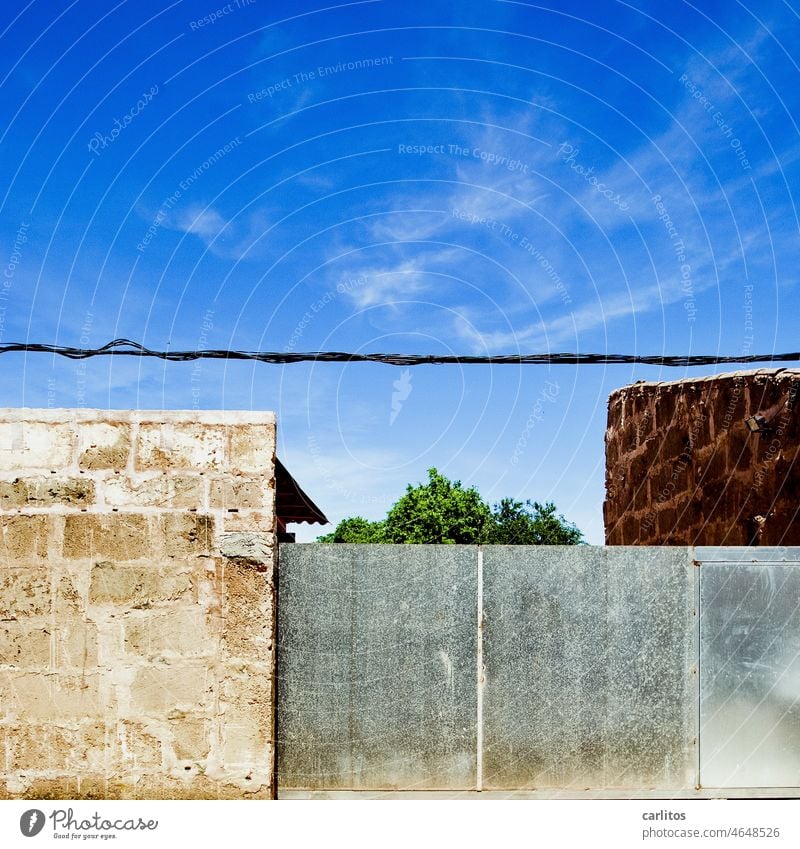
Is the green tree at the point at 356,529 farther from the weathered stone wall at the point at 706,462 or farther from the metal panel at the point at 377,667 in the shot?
the metal panel at the point at 377,667

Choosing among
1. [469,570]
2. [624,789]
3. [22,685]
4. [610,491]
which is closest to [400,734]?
[469,570]

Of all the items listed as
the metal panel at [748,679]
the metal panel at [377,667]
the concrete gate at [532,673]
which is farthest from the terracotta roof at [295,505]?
the metal panel at [748,679]

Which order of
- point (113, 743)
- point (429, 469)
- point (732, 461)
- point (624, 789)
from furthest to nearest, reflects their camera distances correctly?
1. point (429, 469)
2. point (732, 461)
3. point (624, 789)
4. point (113, 743)

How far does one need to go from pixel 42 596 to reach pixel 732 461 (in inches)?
206

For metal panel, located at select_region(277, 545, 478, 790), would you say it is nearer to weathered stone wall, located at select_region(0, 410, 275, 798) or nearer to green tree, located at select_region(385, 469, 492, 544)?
weathered stone wall, located at select_region(0, 410, 275, 798)

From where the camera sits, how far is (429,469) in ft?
104

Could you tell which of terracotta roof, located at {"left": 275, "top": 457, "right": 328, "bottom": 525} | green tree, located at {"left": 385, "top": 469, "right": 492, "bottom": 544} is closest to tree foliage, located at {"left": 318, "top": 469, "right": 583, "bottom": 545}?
green tree, located at {"left": 385, "top": 469, "right": 492, "bottom": 544}

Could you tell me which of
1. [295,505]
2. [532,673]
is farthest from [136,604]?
[295,505]

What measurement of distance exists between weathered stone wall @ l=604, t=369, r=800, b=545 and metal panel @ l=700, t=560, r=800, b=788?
0.76m

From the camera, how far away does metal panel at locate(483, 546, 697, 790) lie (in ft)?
15.8

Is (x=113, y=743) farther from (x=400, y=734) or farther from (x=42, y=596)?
(x=400, y=734)

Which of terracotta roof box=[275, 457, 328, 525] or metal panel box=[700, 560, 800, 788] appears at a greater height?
terracotta roof box=[275, 457, 328, 525]

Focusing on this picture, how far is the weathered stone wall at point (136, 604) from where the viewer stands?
454cm

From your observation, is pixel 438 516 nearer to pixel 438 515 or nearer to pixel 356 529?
pixel 438 515
